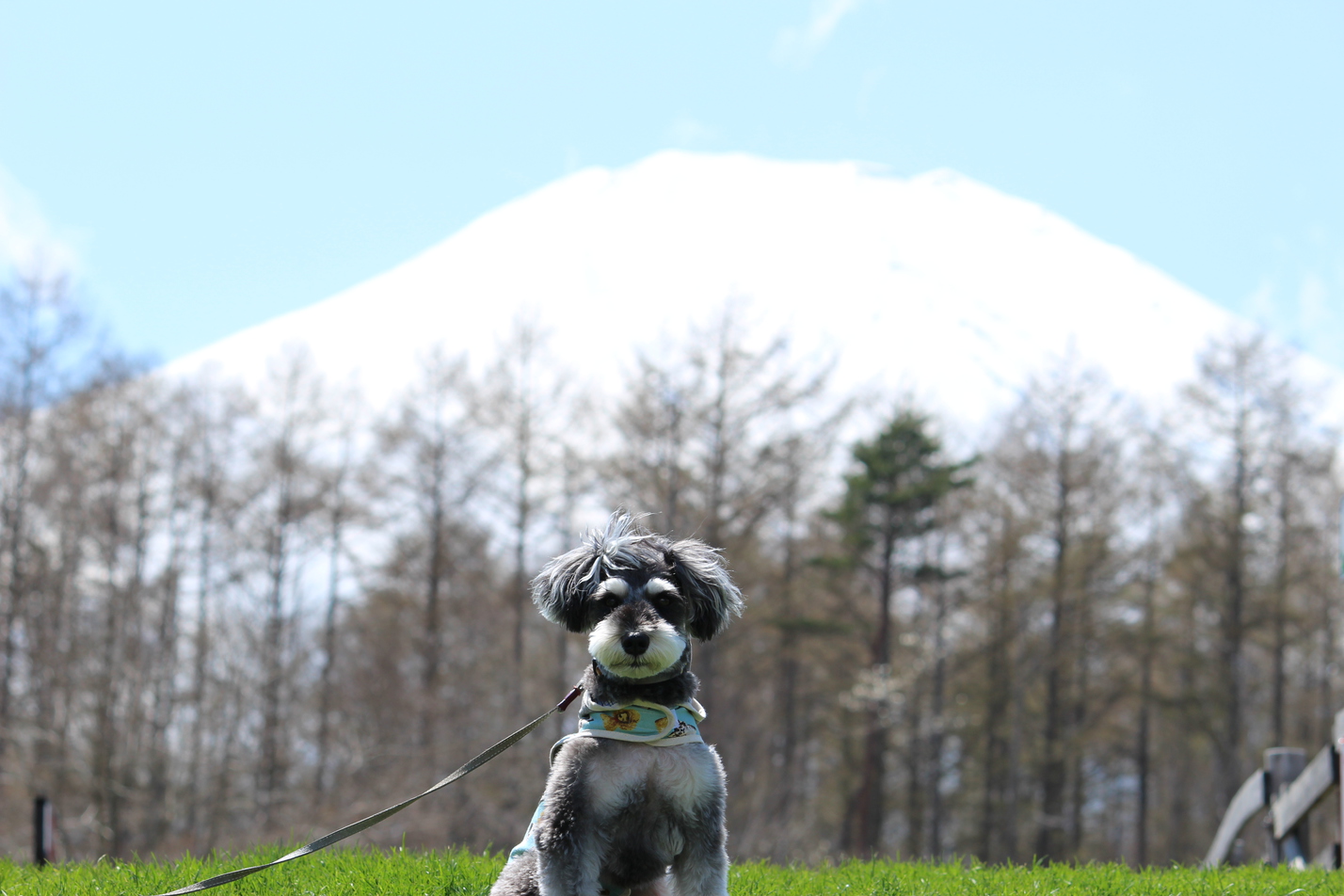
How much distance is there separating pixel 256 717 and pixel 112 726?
584 centimetres

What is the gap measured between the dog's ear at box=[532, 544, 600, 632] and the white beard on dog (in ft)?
1.01

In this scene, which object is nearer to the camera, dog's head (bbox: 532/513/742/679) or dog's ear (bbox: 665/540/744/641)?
dog's head (bbox: 532/513/742/679)

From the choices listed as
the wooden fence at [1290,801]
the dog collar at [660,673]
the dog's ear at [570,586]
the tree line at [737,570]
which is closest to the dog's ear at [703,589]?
the dog collar at [660,673]

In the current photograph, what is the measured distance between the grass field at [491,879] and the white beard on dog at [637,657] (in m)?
1.93

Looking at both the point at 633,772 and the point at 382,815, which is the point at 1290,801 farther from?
the point at 382,815

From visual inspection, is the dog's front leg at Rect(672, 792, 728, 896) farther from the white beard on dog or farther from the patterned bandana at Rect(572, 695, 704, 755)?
the white beard on dog

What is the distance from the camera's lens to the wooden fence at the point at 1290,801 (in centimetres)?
770


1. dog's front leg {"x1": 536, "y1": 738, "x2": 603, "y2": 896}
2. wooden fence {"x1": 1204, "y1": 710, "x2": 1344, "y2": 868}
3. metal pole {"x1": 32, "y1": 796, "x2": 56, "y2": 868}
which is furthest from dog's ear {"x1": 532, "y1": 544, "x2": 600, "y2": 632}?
metal pole {"x1": 32, "y1": 796, "x2": 56, "y2": 868}

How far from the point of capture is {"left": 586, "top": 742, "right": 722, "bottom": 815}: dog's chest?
363cm

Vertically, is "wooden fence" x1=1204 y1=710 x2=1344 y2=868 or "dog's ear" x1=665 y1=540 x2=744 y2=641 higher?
"dog's ear" x1=665 y1=540 x2=744 y2=641

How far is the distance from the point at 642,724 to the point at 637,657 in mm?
255

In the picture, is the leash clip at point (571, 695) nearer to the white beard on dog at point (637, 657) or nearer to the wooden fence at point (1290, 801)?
the white beard on dog at point (637, 657)

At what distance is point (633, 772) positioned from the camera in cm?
363

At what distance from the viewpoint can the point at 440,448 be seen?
3136cm
